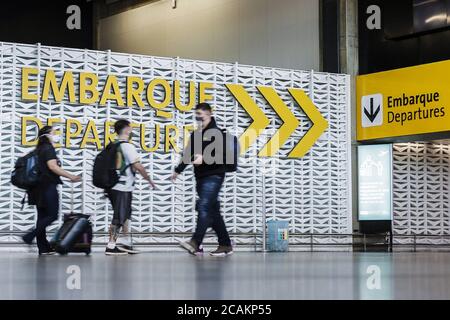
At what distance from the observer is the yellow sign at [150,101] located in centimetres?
1866

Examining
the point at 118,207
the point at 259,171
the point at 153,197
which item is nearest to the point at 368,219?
the point at 259,171

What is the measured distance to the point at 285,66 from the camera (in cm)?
2302

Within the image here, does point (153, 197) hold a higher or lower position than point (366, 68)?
lower

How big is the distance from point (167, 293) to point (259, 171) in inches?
618

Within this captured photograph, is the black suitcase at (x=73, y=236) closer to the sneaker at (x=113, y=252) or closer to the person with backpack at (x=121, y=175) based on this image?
the sneaker at (x=113, y=252)

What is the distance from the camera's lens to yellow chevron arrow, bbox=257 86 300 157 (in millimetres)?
20906

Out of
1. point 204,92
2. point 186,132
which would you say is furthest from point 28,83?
point 204,92

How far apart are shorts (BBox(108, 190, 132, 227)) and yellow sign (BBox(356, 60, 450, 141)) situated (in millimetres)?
9906

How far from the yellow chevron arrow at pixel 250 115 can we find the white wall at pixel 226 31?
2434 mm

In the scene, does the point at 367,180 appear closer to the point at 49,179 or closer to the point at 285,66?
the point at 285,66

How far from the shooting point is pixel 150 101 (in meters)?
19.6

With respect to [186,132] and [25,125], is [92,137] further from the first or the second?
[186,132]

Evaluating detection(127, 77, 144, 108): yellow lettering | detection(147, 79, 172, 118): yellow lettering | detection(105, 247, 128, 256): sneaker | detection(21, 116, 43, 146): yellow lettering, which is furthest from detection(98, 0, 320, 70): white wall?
detection(105, 247, 128, 256): sneaker

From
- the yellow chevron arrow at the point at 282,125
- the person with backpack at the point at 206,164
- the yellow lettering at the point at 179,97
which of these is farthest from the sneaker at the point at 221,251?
the yellow chevron arrow at the point at 282,125
